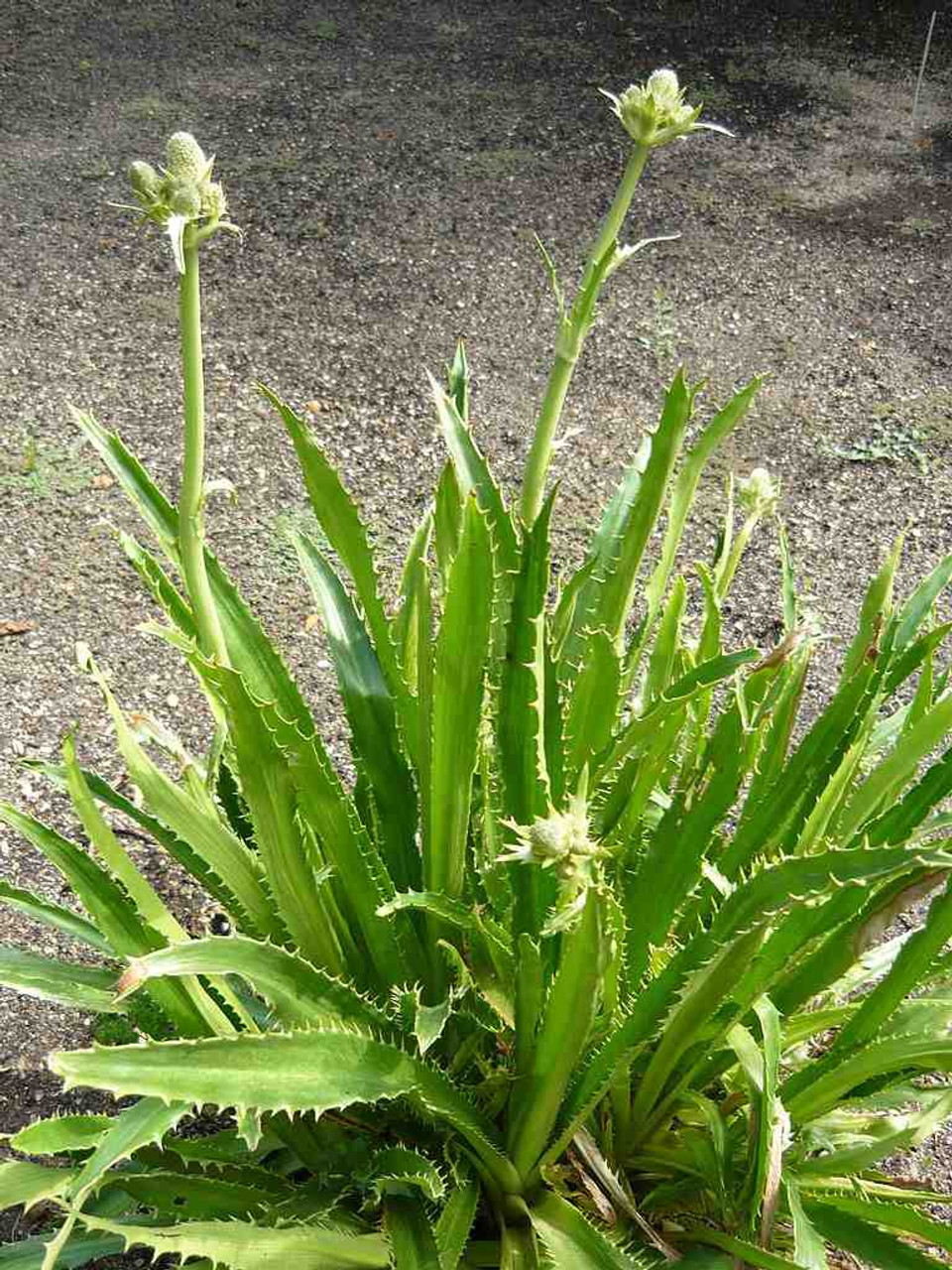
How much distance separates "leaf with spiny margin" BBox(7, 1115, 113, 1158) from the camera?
40.6 inches

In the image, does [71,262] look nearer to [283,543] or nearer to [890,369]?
[283,543]

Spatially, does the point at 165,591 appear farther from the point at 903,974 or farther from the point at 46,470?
the point at 46,470

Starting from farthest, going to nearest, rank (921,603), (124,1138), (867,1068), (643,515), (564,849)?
(921,603), (643,515), (867,1068), (124,1138), (564,849)

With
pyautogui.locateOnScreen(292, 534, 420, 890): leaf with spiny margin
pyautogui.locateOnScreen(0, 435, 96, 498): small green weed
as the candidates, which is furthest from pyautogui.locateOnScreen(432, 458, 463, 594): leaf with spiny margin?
pyautogui.locateOnScreen(0, 435, 96, 498): small green weed

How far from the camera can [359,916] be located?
47.9 inches

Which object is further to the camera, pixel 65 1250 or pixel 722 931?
pixel 65 1250

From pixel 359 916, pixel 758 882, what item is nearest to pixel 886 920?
pixel 758 882

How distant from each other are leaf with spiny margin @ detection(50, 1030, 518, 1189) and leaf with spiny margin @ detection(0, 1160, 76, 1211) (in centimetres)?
28

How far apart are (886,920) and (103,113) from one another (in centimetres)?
325

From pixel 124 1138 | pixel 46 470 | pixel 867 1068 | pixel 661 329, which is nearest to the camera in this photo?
pixel 124 1138

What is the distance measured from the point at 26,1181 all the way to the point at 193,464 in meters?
0.64

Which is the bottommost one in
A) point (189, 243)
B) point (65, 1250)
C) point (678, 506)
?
point (65, 1250)

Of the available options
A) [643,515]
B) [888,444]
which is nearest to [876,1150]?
[643,515]

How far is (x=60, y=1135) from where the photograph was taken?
41.9 inches
